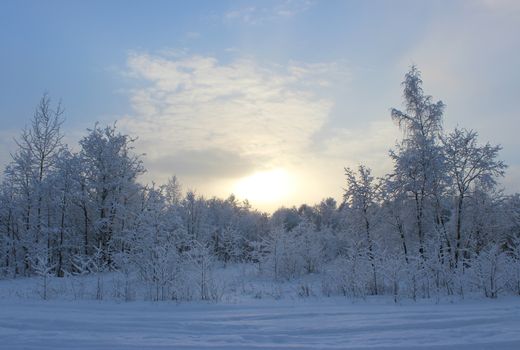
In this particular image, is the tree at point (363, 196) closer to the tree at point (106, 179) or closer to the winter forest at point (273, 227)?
the winter forest at point (273, 227)

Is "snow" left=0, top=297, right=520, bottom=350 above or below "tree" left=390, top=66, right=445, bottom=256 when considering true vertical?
below

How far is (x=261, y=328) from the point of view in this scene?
8484 millimetres

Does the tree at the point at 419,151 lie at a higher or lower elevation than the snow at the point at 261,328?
higher

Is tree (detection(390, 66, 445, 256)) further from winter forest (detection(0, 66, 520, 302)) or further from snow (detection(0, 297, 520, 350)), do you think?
snow (detection(0, 297, 520, 350))

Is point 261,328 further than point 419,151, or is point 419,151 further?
point 419,151

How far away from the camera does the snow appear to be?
22.7 feet

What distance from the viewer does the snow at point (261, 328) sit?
22.7 ft

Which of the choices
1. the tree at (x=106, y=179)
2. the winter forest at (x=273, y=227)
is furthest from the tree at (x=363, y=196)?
the tree at (x=106, y=179)

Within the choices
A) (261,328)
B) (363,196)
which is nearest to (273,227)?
(363,196)

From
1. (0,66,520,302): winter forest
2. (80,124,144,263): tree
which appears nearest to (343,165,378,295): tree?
(0,66,520,302): winter forest

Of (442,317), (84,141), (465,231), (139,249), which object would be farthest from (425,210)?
(84,141)

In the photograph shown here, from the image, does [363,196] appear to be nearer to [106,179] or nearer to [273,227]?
[273,227]

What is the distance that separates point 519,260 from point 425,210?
15260 mm

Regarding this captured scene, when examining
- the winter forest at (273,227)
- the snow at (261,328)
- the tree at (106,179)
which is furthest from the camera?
the tree at (106,179)
